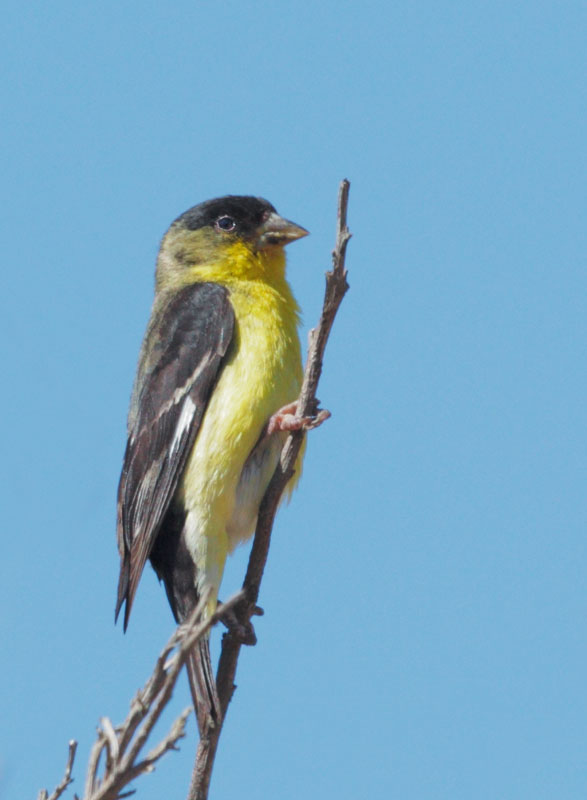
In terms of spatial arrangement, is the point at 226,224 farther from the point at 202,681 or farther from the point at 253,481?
the point at 202,681

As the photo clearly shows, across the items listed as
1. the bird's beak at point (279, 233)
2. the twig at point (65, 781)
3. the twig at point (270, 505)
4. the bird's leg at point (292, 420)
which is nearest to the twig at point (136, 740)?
the twig at point (65, 781)

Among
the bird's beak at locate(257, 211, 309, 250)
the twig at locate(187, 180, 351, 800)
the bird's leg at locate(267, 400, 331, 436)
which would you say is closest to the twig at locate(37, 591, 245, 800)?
the twig at locate(187, 180, 351, 800)

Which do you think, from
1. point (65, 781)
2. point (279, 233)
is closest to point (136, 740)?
point (65, 781)

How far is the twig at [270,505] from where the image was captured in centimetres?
428

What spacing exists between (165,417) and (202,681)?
157 centimetres

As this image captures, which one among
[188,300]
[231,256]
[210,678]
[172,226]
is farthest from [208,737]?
[172,226]

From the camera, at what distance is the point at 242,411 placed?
5895 millimetres

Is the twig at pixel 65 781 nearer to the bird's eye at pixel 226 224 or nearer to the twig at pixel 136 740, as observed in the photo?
the twig at pixel 136 740

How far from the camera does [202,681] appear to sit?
5207 mm

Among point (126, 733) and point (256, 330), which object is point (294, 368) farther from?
point (126, 733)

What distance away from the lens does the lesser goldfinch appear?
5.85 m

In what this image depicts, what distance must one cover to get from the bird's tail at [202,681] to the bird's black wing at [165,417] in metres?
0.70

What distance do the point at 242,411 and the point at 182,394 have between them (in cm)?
44

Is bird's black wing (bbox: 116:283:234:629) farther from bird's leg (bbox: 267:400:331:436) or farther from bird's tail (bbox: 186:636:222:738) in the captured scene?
bird's tail (bbox: 186:636:222:738)
